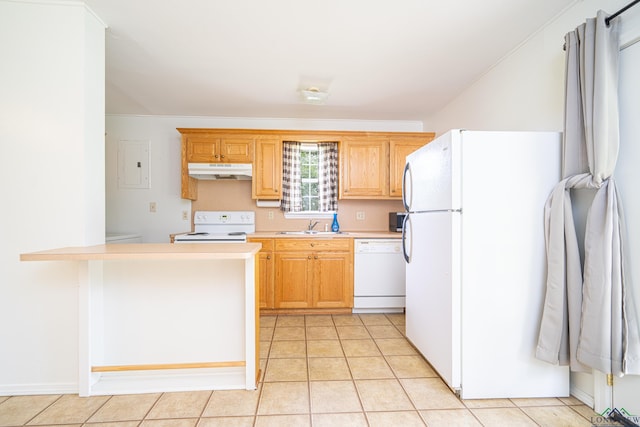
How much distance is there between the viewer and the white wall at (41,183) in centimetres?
169

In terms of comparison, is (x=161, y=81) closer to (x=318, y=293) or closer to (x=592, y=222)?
(x=318, y=293)

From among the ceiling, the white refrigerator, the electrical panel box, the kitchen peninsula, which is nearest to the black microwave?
the ceiling

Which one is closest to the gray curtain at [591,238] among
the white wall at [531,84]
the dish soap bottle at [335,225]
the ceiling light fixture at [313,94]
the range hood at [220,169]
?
the white wall at [531,84]

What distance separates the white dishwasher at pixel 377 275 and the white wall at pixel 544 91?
1520 millimetres

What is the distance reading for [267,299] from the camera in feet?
10.3

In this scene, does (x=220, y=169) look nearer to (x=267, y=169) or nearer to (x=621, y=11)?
(x=267, y=169)

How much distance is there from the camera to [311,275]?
3.17 m

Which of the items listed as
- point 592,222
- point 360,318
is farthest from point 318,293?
point 592,222

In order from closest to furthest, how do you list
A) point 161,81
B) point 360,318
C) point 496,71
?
point 496,71 → point 161,81 → point 360,318

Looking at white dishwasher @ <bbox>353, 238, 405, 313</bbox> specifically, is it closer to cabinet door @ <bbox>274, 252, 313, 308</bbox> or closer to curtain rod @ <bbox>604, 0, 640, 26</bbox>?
cabinet door @ <bbox>274, 252, 313, 308</bbox>

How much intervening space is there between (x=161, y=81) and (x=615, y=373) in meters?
3.77

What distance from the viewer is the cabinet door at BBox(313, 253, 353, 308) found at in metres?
3.17

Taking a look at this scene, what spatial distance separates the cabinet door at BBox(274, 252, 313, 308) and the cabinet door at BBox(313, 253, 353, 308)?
8 centimetres

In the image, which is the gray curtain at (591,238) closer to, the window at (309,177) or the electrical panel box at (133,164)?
the window at (309,177)
